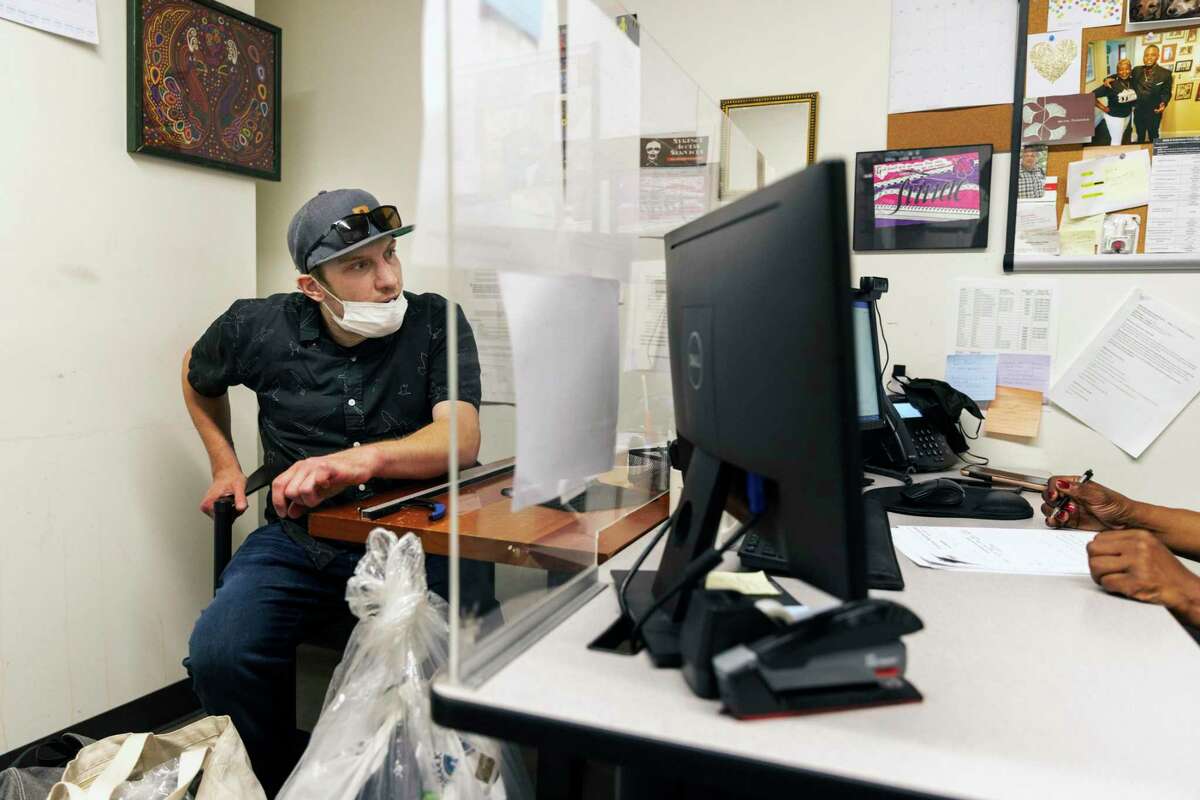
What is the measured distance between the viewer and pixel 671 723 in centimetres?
60

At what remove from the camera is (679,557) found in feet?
2.63

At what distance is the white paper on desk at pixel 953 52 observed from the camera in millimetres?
1936

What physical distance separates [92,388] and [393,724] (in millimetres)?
1325

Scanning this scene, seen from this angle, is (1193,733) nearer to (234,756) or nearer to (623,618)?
(623,618)

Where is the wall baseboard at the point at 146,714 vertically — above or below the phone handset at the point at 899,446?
below

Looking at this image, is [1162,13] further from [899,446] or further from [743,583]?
[743,583]

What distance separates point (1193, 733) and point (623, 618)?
0.49 metres

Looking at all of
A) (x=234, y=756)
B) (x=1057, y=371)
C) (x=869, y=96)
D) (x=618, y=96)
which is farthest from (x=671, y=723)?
(x=869, y=96)

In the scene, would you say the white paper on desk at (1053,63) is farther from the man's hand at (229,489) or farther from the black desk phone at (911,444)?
the man's hand at (229,489)

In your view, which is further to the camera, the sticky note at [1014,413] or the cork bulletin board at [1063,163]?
the sticky note at [1014,413]

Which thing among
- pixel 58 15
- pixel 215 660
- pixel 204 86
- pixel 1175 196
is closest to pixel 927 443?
pixel 1175 196

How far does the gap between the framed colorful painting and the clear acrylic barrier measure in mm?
1485

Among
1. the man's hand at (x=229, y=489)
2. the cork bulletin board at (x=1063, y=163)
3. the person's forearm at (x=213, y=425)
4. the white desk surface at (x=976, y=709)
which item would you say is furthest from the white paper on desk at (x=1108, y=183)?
the person's forearm at (x=213, y=425)

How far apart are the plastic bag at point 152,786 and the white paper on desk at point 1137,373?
2133mm
